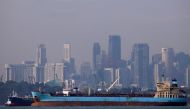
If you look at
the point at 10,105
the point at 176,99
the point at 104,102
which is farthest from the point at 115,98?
the point at 10,105

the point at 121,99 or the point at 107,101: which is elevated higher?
the point at 121,99

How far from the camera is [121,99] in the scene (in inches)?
5354

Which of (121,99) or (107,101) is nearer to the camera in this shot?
(107,101)

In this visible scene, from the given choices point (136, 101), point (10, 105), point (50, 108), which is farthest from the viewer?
point (10, 105)

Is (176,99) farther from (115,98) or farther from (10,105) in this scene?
(10,105)

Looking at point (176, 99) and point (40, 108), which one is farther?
point (176, 99)

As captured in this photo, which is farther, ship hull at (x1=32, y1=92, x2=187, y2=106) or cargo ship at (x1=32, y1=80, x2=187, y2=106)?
cargo ship at (x1=32, y1=80, x2=187, y2=106)

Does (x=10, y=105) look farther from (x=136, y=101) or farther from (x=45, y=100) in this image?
(x=136, y=101)

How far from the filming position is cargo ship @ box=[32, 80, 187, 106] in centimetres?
13488

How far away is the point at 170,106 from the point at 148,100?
4.20 metres

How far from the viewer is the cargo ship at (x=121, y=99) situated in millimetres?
134875

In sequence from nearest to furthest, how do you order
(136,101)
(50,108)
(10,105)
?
1. (50,108)
2. (136,101)
3. (10,105)

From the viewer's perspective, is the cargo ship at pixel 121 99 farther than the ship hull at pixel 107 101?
Yes

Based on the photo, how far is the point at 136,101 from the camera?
135 metres
